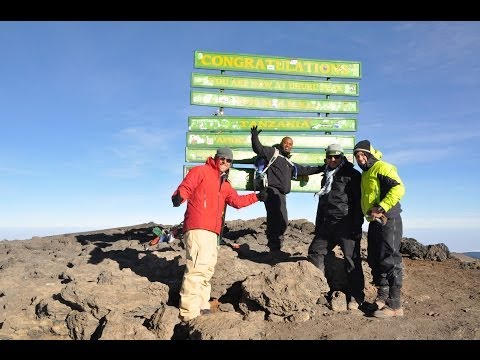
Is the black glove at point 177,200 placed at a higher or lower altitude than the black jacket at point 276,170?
lower

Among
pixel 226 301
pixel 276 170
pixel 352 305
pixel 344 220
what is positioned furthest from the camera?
pixel 276 170

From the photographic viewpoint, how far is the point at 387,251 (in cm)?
723

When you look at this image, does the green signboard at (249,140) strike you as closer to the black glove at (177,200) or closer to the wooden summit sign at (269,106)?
the wooden summit sign at (269,106)

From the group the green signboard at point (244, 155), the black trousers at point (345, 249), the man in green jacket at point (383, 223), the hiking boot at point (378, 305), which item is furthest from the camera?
the green signboard at point (244, 155)

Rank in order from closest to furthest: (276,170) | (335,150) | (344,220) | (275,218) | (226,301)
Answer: (344,220) → (335,150) → (226,301) → (275,218) → (276,170)

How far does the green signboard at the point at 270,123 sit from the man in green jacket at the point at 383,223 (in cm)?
497

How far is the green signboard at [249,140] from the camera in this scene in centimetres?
1189

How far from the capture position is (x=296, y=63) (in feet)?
41.0

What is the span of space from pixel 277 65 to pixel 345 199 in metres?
5.82

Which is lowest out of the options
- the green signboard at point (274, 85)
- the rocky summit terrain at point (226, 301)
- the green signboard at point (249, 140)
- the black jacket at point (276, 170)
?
the rocky summit terrain at point (226, 301)

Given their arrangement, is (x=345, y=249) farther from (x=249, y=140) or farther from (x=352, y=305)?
(x=249, y=140)

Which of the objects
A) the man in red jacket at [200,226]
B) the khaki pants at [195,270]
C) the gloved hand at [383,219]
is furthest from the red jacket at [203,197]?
the gloved hand at [383,219]

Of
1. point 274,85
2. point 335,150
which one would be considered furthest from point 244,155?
point 335,150

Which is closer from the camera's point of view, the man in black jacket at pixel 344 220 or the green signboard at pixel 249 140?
the man in black jacket at pixel 344 220
